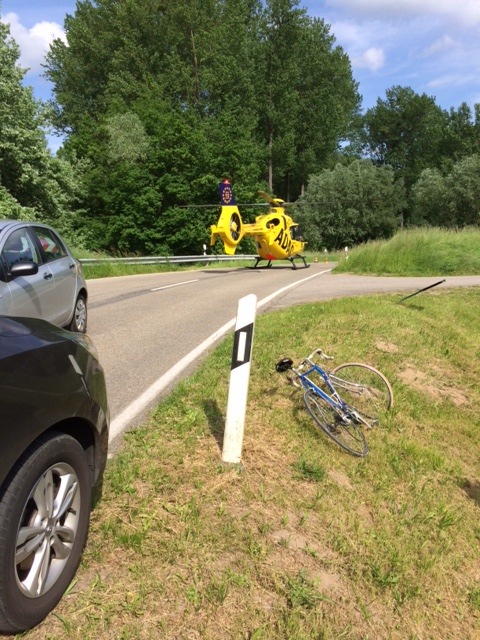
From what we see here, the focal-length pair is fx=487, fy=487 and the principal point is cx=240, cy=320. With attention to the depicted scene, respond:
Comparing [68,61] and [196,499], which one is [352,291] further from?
[68,61]

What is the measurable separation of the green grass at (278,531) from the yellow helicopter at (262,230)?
14.5 m

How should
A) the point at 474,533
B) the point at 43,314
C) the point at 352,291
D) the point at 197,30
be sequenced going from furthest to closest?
the point at 197,30 < the point at 352,291 < the point at 43,314 < the point at 474,533

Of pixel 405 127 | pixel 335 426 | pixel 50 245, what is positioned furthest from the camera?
pixel 405 127

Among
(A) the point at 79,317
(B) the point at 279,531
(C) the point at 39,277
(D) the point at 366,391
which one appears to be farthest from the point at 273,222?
(B) the point at 279,531

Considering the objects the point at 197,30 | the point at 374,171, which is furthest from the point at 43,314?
the point at 374,171

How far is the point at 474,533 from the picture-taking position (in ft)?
11.0

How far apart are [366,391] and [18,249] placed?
4.15 m

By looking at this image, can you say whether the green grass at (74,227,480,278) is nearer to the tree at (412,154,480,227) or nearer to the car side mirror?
the car side mirror

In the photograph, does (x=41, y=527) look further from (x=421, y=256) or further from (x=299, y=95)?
(x=299, y=95)

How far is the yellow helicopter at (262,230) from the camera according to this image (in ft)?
62.8

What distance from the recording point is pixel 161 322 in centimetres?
853

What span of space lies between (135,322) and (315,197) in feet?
144

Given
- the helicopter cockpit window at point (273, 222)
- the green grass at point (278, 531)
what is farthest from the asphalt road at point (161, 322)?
the helicopter cockpit window at point (273, 222)

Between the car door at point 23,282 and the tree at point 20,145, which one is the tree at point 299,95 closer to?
the tree at point 20,145
